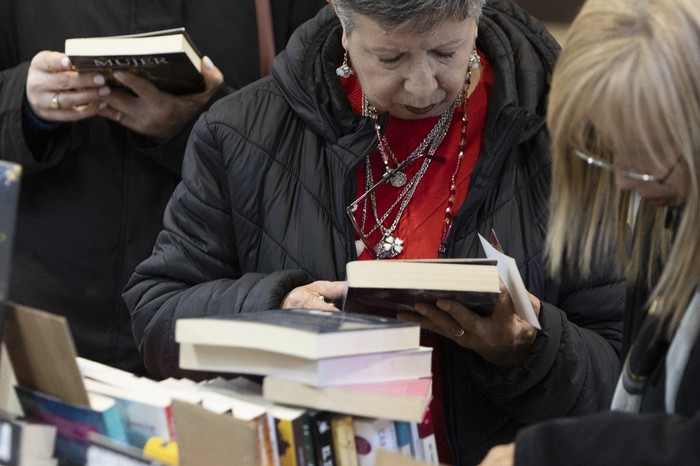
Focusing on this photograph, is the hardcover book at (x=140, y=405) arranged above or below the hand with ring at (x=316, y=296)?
above

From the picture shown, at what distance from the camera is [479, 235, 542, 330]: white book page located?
1499mm

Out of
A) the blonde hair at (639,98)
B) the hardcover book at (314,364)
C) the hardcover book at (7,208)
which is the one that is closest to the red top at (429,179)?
the hardcover book at (314,364)

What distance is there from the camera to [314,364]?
1219 millimetres

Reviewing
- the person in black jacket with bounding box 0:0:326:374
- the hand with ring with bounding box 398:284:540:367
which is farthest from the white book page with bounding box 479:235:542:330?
the person in black jacket with bounding box 0:0:326:374

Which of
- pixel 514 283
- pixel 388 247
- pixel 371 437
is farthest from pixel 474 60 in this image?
pixel 371 437

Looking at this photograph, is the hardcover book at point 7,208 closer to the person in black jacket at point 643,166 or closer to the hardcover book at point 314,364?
the hardcover book at point 314,364

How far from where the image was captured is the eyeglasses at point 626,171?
1.10m

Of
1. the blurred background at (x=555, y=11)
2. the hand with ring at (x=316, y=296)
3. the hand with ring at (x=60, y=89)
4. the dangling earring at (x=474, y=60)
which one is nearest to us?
the hand with ring at (x=316, y=296)

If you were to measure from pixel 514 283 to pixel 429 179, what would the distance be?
395mm

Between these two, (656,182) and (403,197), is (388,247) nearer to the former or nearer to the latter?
(403,197)

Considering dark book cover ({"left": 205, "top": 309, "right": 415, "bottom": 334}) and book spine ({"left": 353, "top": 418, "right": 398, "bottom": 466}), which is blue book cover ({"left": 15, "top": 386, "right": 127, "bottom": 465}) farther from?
book spine ({"left": 353, "top": 418, "right": 398, "bottom": 466})

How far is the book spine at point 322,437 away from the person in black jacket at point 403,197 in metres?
0.41

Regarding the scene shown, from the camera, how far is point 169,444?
4.07ft

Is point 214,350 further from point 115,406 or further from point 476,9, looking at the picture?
point 476,9
